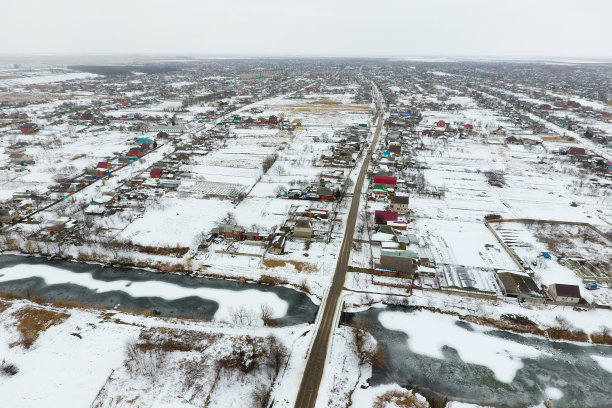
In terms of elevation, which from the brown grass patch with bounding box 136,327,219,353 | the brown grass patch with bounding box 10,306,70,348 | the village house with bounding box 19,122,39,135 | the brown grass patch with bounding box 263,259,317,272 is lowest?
the brown grass patch with bounding box 136,327,219,353

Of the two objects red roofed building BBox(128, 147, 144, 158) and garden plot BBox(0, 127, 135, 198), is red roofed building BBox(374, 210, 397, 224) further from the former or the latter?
garden plot BBox(0, 127, 135, 198)

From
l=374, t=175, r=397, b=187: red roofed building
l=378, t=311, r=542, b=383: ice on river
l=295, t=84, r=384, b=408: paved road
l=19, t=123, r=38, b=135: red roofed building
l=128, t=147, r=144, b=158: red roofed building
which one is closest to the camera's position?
l=295, t=84, r=384, b=408: paved road

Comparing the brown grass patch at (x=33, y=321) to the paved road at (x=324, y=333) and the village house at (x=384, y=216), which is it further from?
the village house at (x=384, y=216)

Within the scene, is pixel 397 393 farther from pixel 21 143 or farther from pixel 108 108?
pixel 108 108

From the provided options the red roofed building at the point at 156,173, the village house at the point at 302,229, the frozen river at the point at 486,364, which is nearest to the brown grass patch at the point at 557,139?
the frozen river at the point at 486,364

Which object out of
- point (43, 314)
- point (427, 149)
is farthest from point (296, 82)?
point (43, 314)

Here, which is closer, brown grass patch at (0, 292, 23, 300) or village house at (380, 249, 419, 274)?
brown grass patch at (0, 292, 23, 300)

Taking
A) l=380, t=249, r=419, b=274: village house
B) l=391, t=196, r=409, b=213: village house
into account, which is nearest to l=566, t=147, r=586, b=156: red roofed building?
l=391, t=196, r=409, b=213: village house

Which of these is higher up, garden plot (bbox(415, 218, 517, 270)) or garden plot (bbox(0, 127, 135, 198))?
garden plot (bbox(0, 127, 135, 198))
